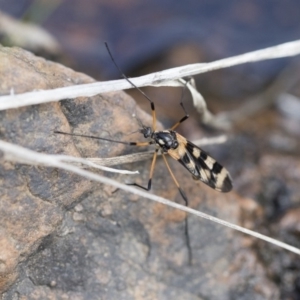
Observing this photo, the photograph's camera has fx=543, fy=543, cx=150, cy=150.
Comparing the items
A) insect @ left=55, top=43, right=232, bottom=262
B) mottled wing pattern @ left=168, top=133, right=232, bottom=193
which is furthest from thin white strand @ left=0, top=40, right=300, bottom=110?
mottled wing pattern @ left=168, top=133, right=232, bottom=193

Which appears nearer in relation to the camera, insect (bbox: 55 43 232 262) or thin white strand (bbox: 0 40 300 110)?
thin white strand (bbox: 0 40 300 110)

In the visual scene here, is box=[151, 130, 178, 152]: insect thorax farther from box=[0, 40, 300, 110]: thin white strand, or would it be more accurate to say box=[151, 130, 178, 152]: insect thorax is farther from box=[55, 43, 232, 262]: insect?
box=[0, 40, 300, 110]: thin white strand

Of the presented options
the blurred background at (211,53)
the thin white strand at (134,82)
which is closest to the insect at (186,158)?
the thin white strand at (134,82)

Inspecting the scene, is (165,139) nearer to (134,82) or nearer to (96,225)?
(134,82)

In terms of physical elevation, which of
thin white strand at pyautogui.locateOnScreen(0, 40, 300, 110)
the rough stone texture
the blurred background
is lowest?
the blurred background

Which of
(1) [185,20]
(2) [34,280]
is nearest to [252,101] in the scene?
(1) [185,20]

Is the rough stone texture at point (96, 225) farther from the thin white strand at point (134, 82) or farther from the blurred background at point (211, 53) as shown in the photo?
the blurred background at point (211, 53)

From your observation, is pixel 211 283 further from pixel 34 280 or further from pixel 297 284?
pixel 34 280
